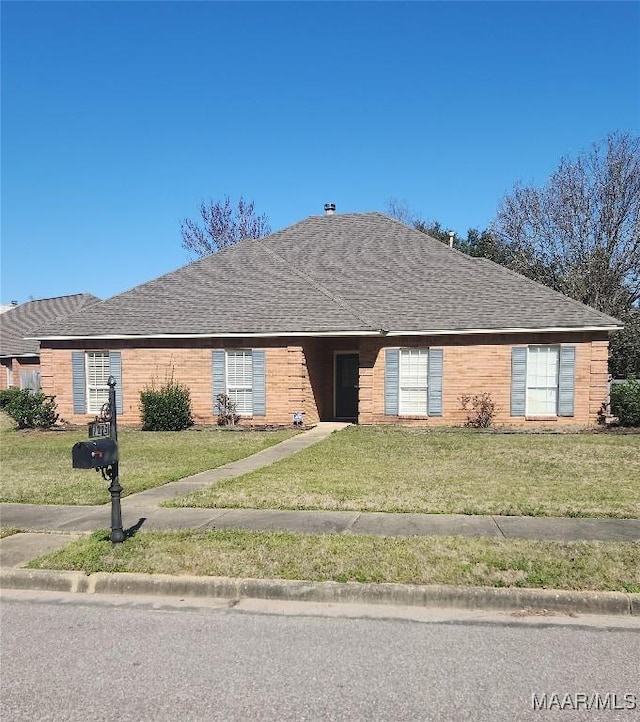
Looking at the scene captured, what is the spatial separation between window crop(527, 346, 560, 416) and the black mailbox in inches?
521

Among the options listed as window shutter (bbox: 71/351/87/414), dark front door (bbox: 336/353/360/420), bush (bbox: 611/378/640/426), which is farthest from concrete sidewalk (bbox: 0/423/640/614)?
bush (bbox: 611/378/640/426)

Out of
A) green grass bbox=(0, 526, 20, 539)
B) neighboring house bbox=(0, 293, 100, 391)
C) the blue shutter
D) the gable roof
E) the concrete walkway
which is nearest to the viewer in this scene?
the concrete walkway

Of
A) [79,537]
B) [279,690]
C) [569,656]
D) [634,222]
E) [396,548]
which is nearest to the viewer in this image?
[279,690]

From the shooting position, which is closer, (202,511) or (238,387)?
(202,511)

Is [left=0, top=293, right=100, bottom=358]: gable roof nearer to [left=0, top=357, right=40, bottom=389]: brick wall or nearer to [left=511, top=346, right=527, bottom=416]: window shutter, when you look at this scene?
[left=0, top=357, right=40, bottom=389]: brick wall

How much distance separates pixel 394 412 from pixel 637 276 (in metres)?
17.9

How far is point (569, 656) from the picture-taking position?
4.18 meters

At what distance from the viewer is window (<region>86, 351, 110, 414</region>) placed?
62.4 ft

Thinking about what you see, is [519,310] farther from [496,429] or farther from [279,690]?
[279,690]

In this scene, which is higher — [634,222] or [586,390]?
[634,222]

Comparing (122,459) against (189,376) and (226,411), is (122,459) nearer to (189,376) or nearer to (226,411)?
(226,411)

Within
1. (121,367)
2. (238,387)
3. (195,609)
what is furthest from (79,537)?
(121,367)

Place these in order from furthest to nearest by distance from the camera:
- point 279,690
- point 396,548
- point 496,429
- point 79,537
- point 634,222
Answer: point 634,222, point 496,429, point 79,537, point 396,548, point 279,690

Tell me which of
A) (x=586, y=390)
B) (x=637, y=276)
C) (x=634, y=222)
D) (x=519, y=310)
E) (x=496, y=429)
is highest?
(x=634, y=222)
